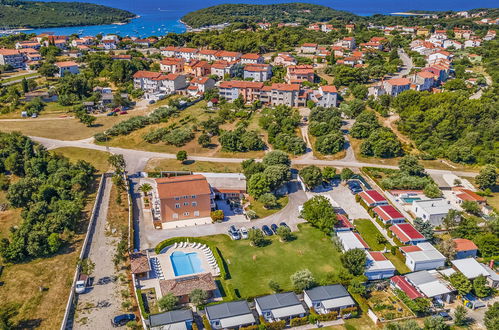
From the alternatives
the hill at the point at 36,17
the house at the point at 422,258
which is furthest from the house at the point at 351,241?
the hill at the point at 36,17

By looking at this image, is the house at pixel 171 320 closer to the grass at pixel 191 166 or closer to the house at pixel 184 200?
the house at pixel 184 200

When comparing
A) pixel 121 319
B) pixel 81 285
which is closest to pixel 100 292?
pixel 81 285

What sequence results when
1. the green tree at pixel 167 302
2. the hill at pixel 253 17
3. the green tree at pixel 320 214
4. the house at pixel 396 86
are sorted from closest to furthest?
the green tree at pixel 167 302
the green tree at pixel 320 214
the house at pixel 396 86
the hill at pixel 253 17

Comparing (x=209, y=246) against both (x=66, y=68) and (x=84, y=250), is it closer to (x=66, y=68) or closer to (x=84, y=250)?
(x=84, y=250)

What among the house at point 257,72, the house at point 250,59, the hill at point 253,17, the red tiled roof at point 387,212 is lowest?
the red tiled roof at point 387,212

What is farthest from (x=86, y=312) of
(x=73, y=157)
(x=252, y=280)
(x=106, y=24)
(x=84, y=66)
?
(x=106, y=24)
